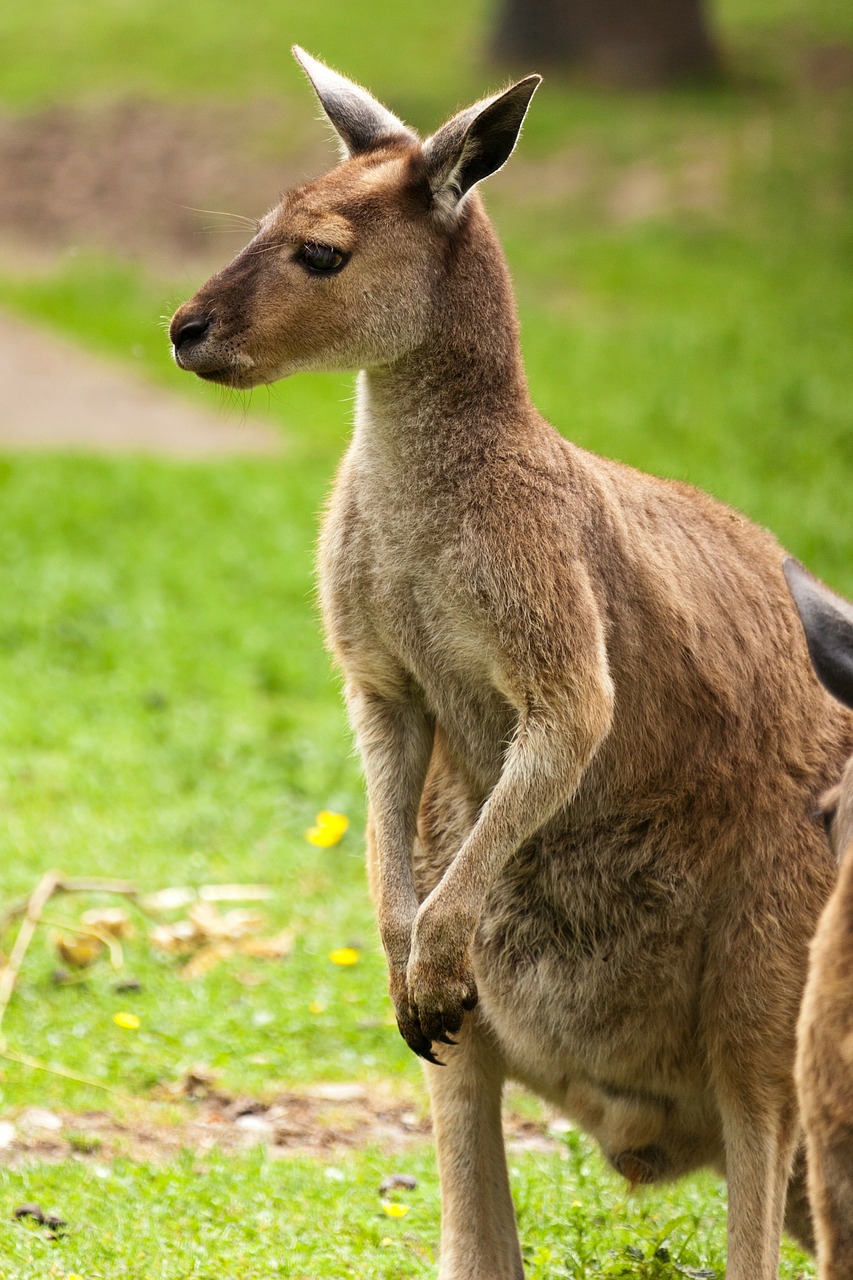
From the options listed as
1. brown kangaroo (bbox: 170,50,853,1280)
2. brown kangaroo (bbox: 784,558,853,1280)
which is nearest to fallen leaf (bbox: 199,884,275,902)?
brown kangaroo (bbox: 170,50,853,1280)

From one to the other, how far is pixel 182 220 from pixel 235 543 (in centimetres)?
737

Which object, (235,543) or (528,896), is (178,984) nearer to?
(528,896)

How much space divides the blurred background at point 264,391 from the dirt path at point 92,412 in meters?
0.05

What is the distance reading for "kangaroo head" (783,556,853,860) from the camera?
2998 mm

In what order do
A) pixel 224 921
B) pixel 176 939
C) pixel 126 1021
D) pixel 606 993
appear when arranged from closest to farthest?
1. pixel 606 993
2. pixel 126 1021
3. pixel 176 939
4. pixel 224 921

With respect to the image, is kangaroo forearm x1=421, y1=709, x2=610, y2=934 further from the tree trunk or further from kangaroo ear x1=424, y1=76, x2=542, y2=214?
the tree trunk

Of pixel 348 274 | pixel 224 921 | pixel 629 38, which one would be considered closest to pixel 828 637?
pixel 348 274

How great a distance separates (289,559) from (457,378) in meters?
6.39

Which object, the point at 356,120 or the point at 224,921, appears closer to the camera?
the point at 356,120

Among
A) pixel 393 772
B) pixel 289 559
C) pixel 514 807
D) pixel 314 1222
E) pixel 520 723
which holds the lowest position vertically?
pixel 289 559

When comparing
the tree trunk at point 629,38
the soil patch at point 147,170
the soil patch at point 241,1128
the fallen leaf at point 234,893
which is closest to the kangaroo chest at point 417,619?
the soil patch at point 241,1128

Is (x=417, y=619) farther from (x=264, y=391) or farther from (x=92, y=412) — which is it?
(x=264, y=391)

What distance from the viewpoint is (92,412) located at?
12.9 meters

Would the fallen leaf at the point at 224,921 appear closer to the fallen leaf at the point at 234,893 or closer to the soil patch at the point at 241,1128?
the fallen leaf at the point at 234,893
